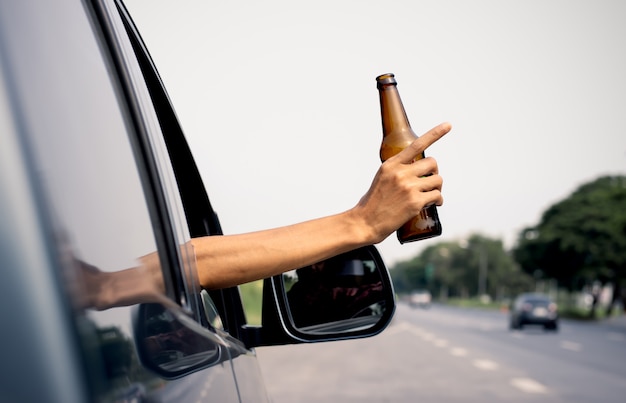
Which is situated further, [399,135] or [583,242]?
[583,242]

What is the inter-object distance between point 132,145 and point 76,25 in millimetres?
207

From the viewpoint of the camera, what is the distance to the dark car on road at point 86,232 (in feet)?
1.82

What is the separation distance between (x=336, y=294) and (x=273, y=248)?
297 millimetres

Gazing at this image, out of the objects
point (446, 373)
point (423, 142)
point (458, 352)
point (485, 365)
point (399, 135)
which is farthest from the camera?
point (458, 352)

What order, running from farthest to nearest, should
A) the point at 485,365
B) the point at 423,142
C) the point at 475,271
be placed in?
the point at 475,271
the point at 485,365
the point at 423,142

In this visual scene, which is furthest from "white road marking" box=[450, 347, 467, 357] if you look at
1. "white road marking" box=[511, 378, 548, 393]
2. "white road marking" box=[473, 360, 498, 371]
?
"white road marking" box=[511, 378, 548, 393]

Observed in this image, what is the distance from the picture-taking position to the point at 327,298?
175 cm

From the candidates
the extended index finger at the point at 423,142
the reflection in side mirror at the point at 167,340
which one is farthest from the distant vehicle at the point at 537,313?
the reflection in side mirror at the point at 167,340

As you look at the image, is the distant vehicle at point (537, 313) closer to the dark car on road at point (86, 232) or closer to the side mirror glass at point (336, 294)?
the side mirror glass at point (336, 294)

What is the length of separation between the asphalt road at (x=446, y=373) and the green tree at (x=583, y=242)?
32.3 meters

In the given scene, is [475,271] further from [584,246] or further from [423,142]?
[423,142]

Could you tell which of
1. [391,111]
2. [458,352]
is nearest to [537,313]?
[458,352]

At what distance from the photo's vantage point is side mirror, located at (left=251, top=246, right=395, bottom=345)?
5.68 ft

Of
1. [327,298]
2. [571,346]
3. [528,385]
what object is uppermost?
[327,298]
